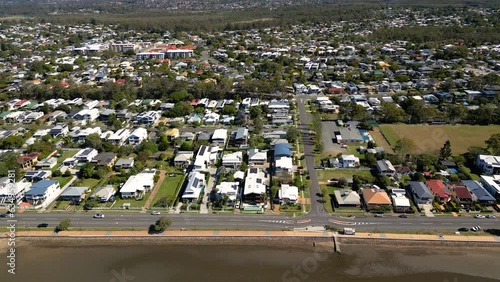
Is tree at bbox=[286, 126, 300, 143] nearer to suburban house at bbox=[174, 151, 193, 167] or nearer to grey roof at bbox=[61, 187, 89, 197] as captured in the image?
suburban house at bbox=[174, 151, 193, 167]

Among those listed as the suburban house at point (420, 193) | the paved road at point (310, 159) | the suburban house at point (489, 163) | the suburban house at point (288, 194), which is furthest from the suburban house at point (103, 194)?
the suburban house at point (489, 163)

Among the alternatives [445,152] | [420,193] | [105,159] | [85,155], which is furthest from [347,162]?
[85,155]

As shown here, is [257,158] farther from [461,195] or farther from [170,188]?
[461,195]

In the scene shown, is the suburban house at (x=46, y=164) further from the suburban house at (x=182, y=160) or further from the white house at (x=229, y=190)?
the white house at (x=229, y=190)

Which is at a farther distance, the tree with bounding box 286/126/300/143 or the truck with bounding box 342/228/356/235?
the tree with bounding box 286/126/300/143

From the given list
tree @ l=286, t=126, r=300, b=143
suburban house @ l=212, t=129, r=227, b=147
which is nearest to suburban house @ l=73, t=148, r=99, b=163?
suburban house @ l=212, t=129, r=227, b=147

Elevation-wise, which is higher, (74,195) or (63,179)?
(74,195)
